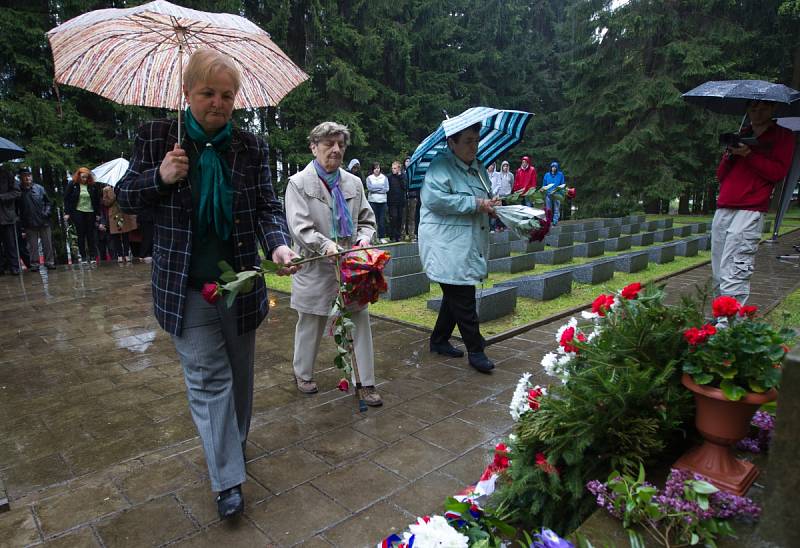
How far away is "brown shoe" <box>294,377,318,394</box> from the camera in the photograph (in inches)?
160

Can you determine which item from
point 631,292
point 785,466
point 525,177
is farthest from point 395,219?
point 785,466

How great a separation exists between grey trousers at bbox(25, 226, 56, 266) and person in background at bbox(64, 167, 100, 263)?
0.67 m

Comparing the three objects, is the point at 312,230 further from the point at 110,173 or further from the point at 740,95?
the point at 110,173

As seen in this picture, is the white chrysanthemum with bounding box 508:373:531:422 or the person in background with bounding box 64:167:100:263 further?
the person in background with bounding box 64:167:100:263

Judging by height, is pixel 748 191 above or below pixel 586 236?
above

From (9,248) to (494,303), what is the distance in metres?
8.79

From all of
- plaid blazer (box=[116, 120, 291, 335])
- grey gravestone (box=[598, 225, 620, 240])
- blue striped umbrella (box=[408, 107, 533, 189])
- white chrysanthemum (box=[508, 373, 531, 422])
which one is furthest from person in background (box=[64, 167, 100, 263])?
grey gravestone (box=[598, 225, 620, 240])

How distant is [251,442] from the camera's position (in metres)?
3.30

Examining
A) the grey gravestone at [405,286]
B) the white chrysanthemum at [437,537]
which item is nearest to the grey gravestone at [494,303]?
the grey gravestone at [405,286]

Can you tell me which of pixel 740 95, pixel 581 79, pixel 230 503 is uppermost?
pixel 581 79

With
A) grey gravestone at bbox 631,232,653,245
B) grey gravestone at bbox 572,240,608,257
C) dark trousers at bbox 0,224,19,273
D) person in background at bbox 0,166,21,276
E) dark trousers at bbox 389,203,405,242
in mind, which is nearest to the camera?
person in background at bbox 0,166,21,276

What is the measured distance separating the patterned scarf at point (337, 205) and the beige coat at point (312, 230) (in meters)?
0.03

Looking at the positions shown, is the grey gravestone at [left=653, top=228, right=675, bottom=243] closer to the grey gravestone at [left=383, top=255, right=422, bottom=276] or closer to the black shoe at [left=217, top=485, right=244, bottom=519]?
the grey gravestone at [left=383, top=255, right=422, bottom=276]

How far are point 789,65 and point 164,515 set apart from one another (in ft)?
89.0
